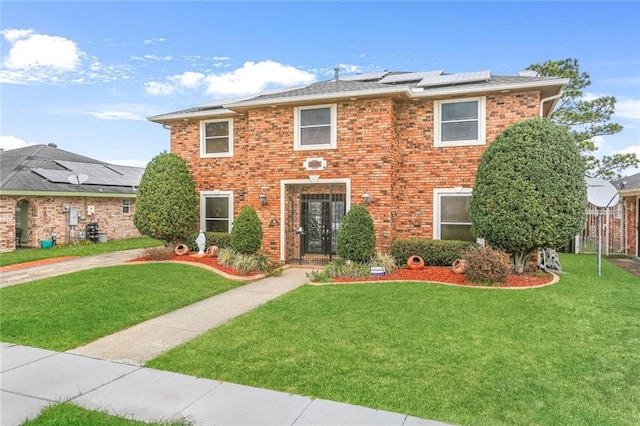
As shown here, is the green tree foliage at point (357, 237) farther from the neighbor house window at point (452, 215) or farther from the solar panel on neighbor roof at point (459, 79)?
the solar panel on neighbor roof at point (459, 79)

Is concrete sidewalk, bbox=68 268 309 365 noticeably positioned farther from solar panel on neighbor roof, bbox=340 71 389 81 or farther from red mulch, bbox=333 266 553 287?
solar panel on neighbor roof, bbox=340 71 389 81

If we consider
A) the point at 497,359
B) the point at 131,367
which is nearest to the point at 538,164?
the point at 497,359

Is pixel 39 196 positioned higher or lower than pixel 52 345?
higher

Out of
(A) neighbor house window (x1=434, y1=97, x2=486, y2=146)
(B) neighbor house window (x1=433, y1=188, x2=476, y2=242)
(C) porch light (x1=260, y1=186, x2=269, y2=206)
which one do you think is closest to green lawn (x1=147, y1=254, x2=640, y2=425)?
(B) neighbor house window (x1=433, y1=188, x2=476, y2=242)

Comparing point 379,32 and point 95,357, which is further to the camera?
point 379,32

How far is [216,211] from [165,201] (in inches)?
74.8

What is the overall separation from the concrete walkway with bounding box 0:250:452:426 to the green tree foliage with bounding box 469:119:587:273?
23.1 feet

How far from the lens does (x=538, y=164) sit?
29.7 ft

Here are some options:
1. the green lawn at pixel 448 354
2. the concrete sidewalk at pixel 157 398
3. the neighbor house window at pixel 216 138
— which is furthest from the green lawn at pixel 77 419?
the neighbor house window at pixel 216 138

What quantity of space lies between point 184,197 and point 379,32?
8.62 metres

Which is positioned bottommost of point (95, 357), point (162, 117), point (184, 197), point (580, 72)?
point (95, 357)

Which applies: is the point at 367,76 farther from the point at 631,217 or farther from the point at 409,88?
the point at 631,217

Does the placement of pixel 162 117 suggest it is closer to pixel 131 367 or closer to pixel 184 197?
pixel 184 197

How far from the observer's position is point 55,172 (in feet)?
61.8
